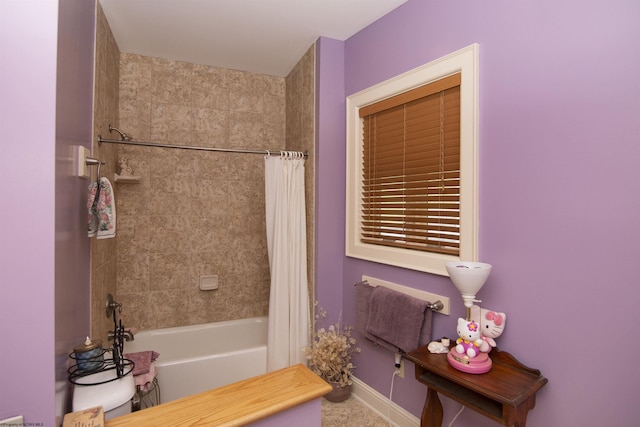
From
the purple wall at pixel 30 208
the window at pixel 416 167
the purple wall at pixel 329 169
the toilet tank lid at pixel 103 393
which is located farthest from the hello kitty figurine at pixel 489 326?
the purple wall at pixel 30 208

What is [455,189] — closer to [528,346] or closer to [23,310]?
[528,346]

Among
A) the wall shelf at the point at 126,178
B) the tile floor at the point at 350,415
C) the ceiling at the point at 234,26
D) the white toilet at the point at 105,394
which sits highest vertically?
the ceiling at the point at 234,26

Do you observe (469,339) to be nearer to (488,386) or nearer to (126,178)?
(488,386)

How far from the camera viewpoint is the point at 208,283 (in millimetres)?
2971

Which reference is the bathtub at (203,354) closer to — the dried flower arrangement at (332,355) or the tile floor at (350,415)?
the dried flower arrangement at (332,355)

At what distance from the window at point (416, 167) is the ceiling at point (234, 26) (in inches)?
20.1

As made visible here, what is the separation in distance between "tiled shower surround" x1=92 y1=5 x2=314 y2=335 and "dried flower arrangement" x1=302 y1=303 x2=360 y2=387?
0.67 metres

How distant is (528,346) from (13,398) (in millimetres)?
1953

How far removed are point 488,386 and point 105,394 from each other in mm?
1529

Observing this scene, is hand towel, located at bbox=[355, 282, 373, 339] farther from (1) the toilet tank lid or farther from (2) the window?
(1) the toilet tank lid

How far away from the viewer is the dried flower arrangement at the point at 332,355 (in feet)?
7.48

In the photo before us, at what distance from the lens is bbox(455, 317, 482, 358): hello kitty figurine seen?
1.41 meters

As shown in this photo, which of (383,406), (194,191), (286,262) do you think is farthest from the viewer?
(194,191)

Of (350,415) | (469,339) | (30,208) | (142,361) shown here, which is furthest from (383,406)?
(30,208)
